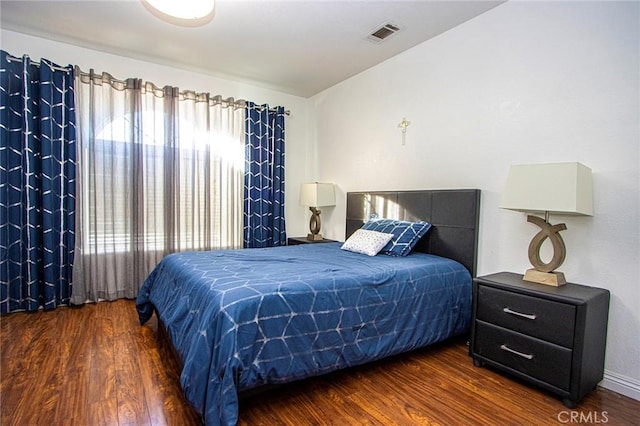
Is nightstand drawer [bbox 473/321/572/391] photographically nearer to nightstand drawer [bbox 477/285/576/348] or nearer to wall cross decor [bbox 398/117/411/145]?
nightstand drawer [bbox 477/285/576/348]

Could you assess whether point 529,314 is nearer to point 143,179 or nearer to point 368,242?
point 368,242

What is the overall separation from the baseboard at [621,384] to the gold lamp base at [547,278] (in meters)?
0.60

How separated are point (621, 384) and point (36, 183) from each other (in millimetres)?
4836

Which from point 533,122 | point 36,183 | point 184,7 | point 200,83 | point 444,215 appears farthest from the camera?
point 200,83

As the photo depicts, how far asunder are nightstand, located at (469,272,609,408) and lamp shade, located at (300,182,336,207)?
91.6 inches

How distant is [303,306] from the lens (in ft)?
5.89

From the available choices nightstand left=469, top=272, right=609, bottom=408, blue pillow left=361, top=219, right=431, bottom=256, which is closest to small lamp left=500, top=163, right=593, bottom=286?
nightstand left=469, top=272, right=609, bottom=408

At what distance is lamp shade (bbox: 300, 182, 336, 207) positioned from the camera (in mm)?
4184

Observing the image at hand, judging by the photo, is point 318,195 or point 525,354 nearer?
point 525,354

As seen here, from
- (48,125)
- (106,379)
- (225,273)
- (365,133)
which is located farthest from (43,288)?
(365,133)

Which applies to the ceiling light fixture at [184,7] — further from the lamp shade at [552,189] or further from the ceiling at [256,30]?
the lamp shade at [552,189]

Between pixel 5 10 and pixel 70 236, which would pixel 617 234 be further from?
pixel 5 10

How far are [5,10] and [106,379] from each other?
310 centimetres

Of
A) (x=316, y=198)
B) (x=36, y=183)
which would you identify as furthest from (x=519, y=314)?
(x=36, y=183)
